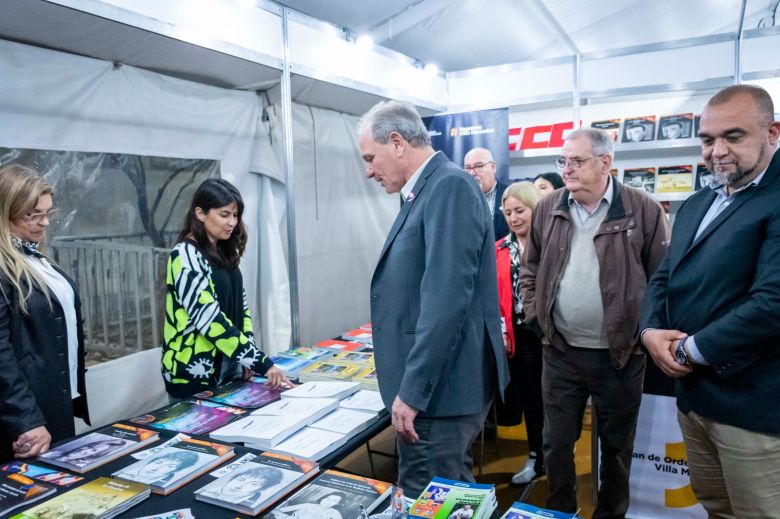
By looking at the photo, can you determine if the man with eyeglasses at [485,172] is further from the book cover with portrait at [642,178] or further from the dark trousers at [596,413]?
the dark trousers at [596,413]

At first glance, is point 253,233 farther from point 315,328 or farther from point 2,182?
point 2,182

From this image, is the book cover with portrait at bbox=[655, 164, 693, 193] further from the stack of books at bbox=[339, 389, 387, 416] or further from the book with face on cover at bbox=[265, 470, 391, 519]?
the book with face on cover at bbox=[265, 470, 391, 519]

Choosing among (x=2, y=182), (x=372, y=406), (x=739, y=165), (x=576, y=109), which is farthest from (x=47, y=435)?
(x=576, y=109)

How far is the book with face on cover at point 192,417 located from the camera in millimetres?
1553

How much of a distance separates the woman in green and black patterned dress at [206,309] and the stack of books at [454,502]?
987mm

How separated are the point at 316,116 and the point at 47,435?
9.09 feet

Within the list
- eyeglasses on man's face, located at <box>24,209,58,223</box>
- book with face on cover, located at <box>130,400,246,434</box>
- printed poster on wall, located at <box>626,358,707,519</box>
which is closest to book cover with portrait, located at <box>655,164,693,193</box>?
printed poster on wall, located at <box>626,358,707,519</box>

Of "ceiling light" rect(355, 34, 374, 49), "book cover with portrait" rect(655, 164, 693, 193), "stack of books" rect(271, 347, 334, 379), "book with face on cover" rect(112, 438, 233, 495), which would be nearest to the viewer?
"book with face on cover" rect(112, 438, 233, 495)

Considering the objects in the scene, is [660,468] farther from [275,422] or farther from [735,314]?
[275,422]

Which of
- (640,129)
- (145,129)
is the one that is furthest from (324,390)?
(640,129)

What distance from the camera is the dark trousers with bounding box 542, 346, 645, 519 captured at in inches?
78.0

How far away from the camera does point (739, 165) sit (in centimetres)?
139

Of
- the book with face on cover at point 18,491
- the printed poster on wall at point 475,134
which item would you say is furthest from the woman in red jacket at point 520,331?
the book with face on cover at point 18,491

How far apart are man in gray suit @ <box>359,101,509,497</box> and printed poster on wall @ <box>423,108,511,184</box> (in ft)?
7.78
